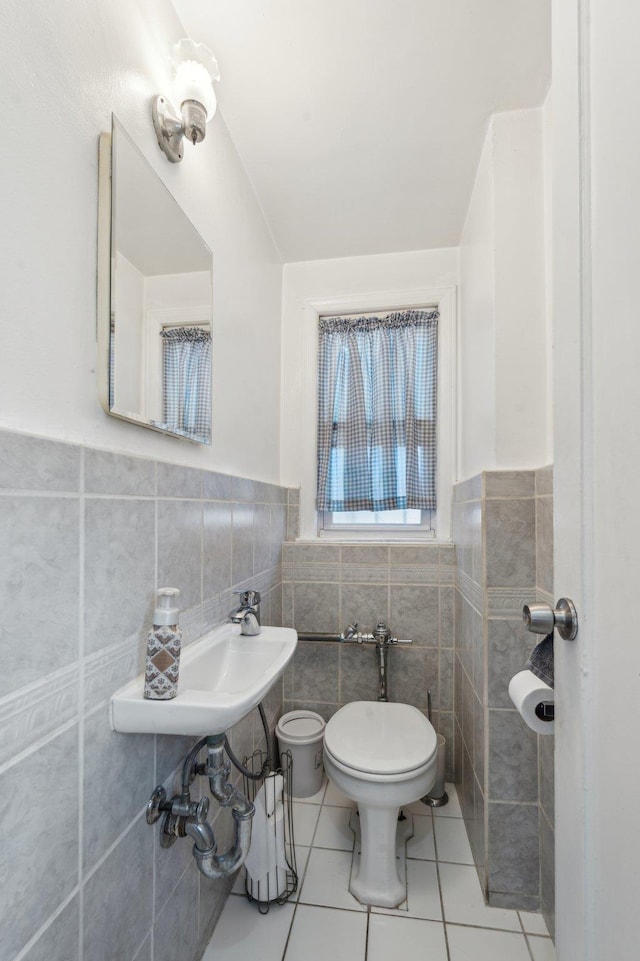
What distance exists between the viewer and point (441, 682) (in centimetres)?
192

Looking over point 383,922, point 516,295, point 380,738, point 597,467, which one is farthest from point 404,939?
point 516,295

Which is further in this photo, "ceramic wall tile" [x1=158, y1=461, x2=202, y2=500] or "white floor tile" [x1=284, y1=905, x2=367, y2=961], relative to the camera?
"white floor tile" [x1=284, y1=905, x2=367, y2=961]

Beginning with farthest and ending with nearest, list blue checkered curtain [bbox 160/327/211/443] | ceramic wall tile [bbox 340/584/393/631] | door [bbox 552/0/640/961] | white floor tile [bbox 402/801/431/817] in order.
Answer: ceramic wall tile [bbox 340/584/393/631] → white floor tile [bbox 402/801/431/817] → blue checkered curtain [bbox 160/327/211/443] → door [bbox 552/0/640/961]

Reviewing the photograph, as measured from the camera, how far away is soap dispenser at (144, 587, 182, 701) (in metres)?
0.81

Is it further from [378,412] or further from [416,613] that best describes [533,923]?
[378,412]

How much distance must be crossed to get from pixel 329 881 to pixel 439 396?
1914 mm

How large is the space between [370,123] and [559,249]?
1247mm

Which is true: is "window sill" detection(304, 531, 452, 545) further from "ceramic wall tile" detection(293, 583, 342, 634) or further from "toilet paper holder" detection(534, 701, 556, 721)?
"toilet paper holder" detection(534, 701, 556, 721)

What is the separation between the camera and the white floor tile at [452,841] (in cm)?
148

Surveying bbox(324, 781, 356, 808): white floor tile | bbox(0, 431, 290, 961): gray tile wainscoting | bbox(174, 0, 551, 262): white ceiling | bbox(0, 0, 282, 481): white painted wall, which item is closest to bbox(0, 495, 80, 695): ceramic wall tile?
bbox(0, 431, 290, 961): gray tile wainscoting

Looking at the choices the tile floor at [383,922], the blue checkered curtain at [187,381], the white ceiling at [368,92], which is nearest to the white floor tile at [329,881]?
the tile floor at [383,922]

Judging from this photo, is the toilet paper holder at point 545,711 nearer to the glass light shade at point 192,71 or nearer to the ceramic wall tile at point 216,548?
the ceramic wall tile at point 216,548

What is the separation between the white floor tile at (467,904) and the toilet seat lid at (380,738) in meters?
0.41

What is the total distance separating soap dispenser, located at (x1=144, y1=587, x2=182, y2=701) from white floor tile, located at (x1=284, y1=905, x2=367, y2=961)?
0.92m
